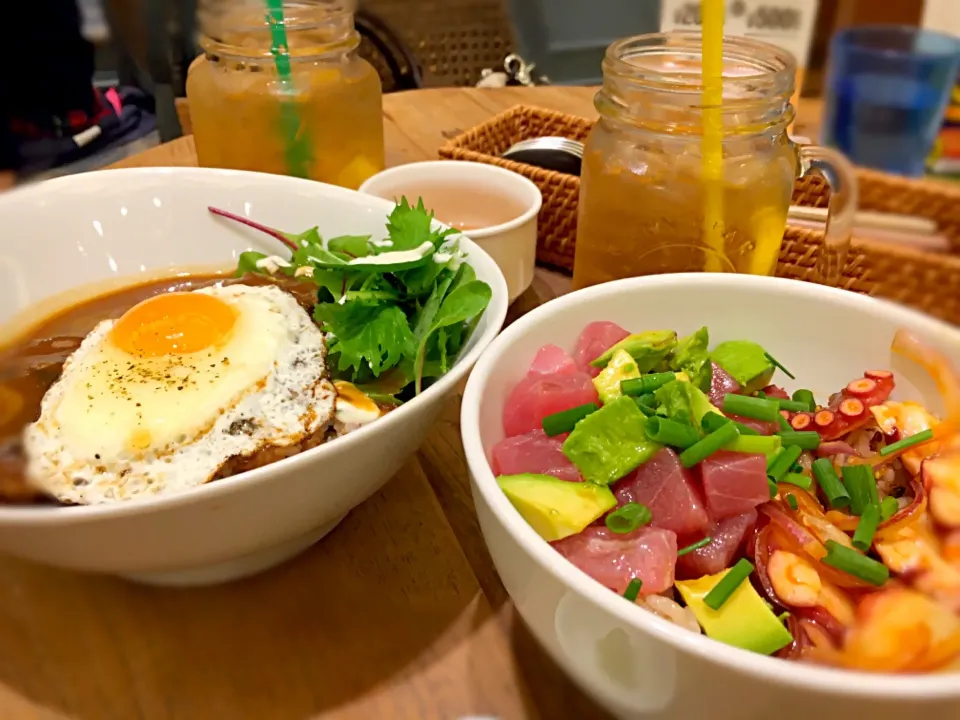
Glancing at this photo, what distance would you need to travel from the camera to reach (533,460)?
731mm

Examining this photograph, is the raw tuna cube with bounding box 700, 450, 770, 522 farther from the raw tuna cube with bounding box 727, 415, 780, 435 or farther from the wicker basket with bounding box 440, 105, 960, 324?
the wicker basket with bounding box 440, 105, 960, 324

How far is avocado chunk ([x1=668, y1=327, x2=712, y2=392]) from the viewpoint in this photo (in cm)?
82

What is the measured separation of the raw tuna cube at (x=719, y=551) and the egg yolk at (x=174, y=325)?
22.3 inches

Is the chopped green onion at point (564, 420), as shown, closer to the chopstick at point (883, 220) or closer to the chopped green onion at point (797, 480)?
the chopped green onion at point (797, 480)

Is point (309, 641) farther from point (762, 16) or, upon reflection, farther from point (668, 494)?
point (762, 16)

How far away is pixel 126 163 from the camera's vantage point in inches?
63.7

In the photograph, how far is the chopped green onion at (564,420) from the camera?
752 mm

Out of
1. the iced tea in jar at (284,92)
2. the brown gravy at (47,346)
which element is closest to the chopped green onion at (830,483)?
the brown gravy at (47,346)

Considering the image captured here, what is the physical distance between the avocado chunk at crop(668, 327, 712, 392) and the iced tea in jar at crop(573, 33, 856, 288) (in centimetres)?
21

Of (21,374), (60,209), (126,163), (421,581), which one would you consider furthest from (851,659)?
(126,163)

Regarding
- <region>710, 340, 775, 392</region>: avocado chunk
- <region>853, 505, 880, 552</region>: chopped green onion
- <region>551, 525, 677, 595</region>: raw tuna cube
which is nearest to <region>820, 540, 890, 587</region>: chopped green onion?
<region>853, 505, 880, 552</region>: chopped green onion

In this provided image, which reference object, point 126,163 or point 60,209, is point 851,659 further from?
point 126,163

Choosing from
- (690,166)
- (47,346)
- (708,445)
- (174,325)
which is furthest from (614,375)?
(47,346)

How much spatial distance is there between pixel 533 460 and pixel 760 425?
24 centimetres
